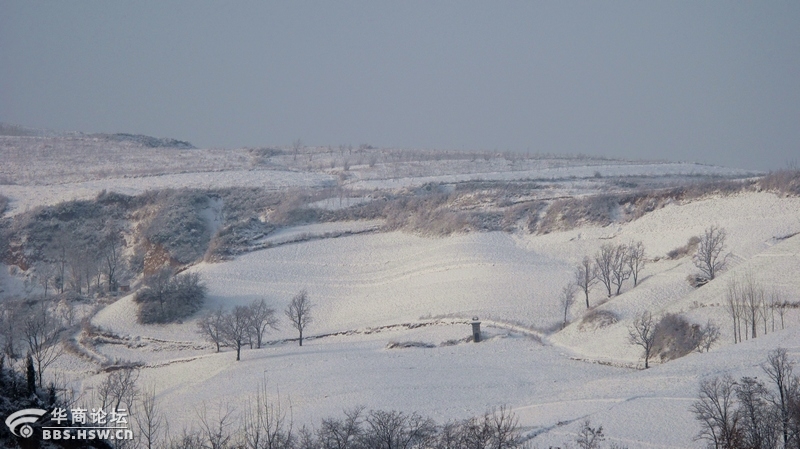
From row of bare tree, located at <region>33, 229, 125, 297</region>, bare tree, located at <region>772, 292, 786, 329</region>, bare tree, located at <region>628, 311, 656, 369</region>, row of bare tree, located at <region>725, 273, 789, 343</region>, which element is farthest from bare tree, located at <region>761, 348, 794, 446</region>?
row of bare tree, located at <region>33, 229, 125, 297</region>

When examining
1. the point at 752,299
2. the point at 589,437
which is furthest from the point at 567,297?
the point at 589,437

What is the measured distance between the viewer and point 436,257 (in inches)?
2213

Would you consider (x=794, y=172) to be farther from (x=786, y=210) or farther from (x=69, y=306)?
(x=69, y=306)

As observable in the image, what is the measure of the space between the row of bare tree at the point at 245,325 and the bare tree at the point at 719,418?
2254cm

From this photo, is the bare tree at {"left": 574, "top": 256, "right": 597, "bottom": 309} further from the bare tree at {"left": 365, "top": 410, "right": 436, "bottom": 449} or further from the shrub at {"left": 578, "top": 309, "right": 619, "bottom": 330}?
the bare tree at {"left": 365, "top": 410, "right": 436, "bottom": 449}

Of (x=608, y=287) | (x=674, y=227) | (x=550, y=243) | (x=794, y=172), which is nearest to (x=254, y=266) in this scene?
(x=550, y=243)

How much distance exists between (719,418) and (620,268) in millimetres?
28028

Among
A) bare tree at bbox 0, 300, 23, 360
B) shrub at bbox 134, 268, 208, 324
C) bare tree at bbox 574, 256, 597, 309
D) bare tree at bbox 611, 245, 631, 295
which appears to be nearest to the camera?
bare tree at bbox 0, 300, 23, 360

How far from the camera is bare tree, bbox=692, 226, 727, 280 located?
4078 centimetres

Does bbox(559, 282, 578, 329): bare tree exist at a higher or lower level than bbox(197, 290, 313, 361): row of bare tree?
higher

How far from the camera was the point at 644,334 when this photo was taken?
102ft

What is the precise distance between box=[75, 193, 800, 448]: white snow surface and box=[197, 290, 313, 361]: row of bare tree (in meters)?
1.10

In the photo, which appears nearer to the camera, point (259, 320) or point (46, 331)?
point (259, 320)

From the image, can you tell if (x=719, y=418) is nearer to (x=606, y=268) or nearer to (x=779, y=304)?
(x=779, y=304)
